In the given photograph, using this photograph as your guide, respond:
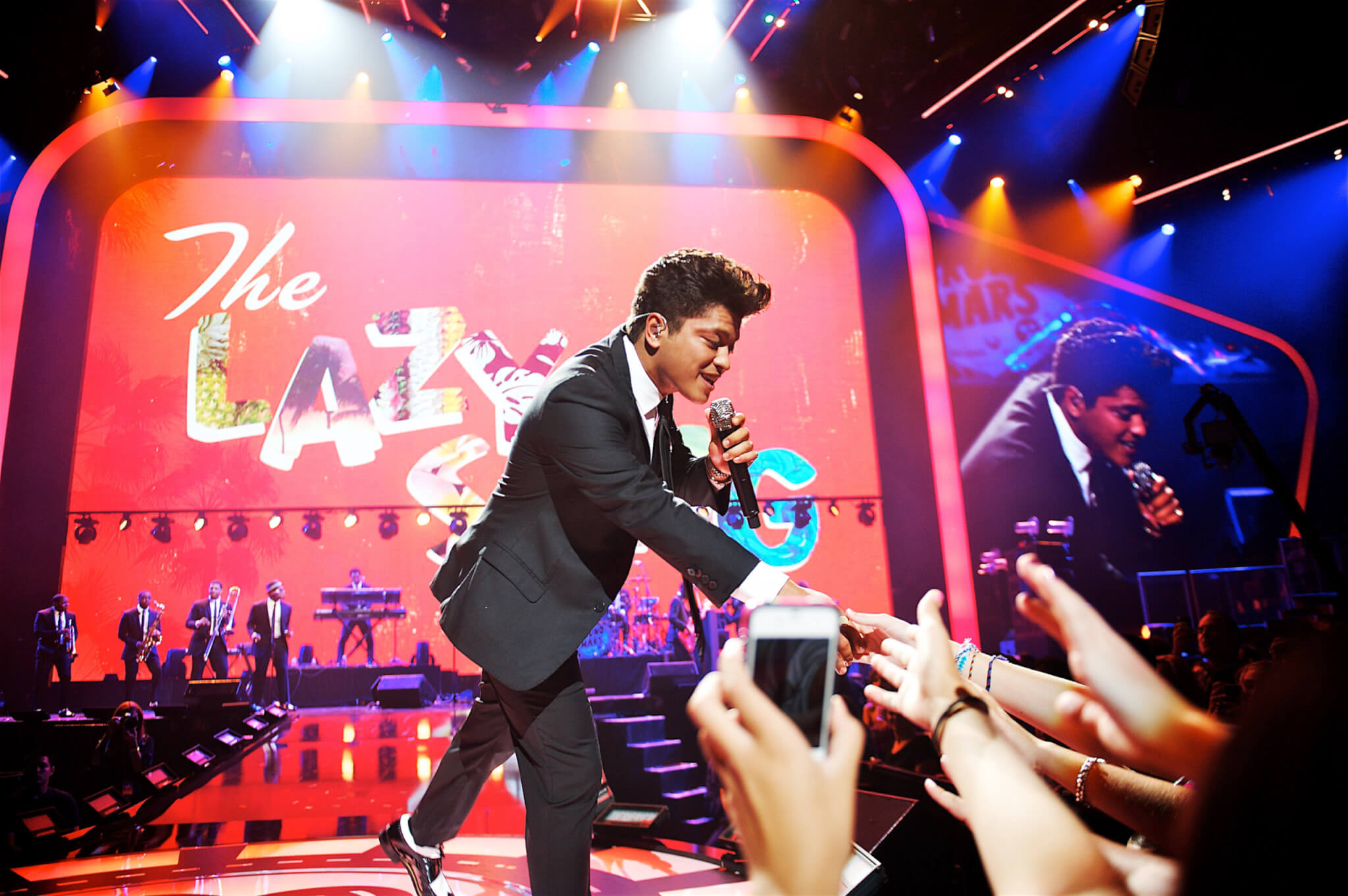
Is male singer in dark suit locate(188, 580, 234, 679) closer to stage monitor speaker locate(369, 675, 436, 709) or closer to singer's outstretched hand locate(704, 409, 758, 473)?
stage monitor speaker locate(369, 675, 436, 709)

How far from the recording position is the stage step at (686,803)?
10.8 feet

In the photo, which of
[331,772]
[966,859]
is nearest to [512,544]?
[966,859]

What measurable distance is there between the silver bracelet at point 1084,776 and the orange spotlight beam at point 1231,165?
929 cm

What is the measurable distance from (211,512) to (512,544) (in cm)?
540

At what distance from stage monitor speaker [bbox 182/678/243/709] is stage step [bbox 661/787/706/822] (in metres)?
3.38

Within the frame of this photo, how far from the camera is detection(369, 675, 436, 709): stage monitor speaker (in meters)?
6.04

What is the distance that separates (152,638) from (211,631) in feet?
1.49

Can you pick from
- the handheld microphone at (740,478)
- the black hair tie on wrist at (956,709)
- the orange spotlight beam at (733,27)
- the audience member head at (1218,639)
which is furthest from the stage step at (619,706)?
the orange spotlight beam at (733,27)

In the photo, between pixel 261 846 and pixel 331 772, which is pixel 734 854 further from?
pixel 331 772

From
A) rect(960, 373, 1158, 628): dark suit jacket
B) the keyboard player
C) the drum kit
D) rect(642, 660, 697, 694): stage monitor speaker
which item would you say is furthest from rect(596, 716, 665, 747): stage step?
rect(960, 373, 1158, 628): dark suit jacket

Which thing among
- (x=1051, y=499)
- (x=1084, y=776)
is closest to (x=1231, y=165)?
(x=1051, y=499)

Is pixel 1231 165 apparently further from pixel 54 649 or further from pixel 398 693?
pixel 54 649

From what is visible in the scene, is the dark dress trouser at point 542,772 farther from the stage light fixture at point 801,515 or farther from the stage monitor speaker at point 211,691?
Result: the stage light fixture at point 801,515

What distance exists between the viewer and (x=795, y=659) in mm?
647
